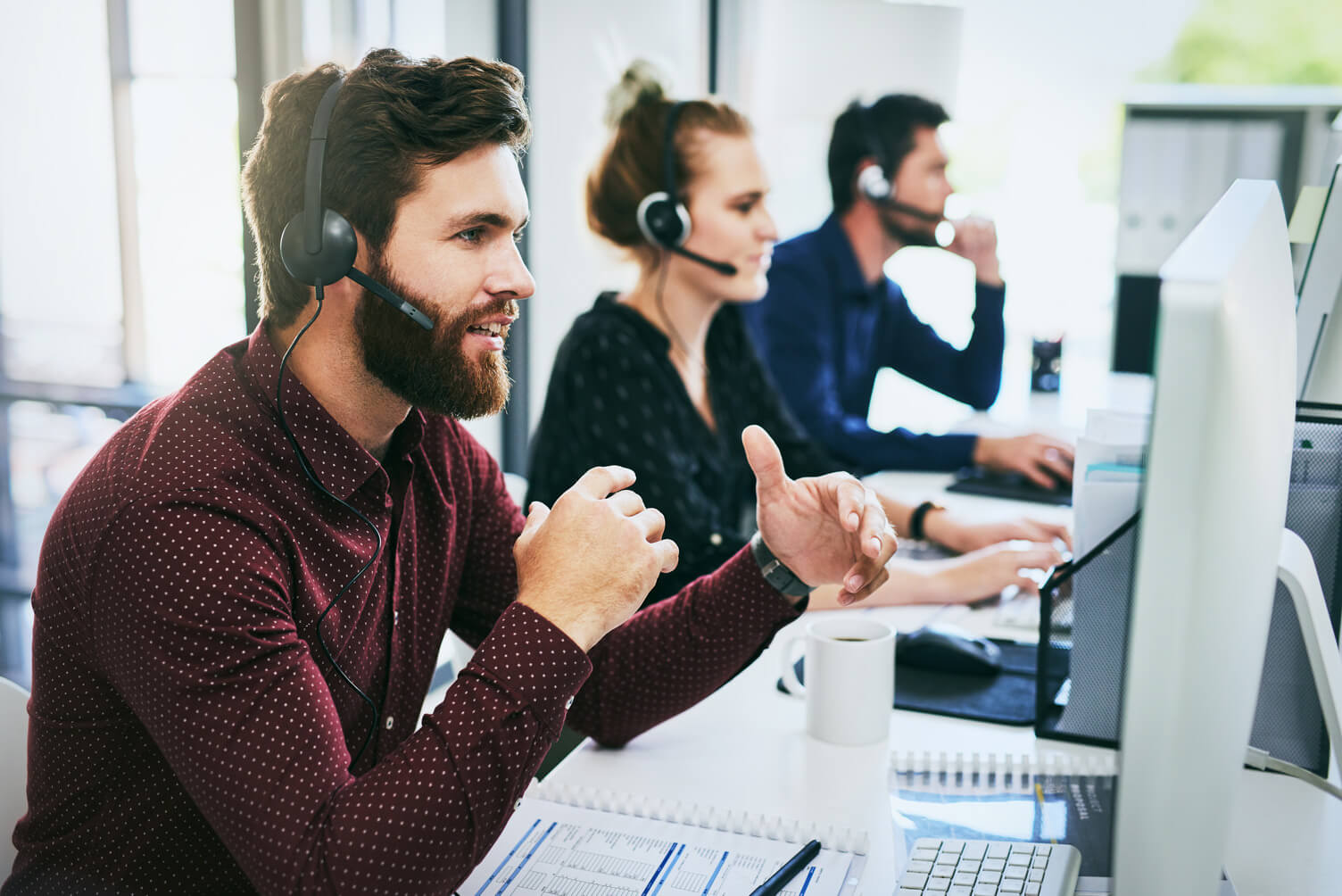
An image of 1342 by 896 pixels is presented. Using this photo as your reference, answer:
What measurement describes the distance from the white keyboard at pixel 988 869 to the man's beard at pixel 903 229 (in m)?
1.99

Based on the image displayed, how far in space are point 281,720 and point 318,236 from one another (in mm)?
381

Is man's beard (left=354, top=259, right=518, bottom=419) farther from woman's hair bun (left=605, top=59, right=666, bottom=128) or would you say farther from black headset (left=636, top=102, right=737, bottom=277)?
woman's hair bun (left=605, top=59, right=666, bottom=128)

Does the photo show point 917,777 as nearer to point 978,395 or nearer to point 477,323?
point 477,323

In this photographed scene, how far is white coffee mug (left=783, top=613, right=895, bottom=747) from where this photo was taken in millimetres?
1017

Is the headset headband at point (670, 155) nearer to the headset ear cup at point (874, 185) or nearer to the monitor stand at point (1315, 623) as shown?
the headset ear cup at point (874, 185)

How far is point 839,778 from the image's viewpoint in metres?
0.97

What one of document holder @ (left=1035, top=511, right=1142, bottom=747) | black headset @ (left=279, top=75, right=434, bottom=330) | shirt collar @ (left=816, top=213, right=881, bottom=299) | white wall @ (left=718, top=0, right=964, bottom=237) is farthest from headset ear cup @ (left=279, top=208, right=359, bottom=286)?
white wall @ (left=718, top=0, right=964, bottom=237)

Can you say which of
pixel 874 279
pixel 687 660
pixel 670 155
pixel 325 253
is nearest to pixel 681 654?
pixel 687 660

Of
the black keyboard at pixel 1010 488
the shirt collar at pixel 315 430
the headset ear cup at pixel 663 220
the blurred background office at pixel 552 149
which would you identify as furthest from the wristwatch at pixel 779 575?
the black keyboard at pixel 1010 488

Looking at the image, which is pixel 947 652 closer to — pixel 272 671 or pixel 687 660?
pixel 687 660

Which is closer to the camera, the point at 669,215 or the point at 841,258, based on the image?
the point at 669,215

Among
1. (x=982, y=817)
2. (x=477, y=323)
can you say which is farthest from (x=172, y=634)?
(x=982, y=817)

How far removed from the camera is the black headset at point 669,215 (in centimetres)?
179

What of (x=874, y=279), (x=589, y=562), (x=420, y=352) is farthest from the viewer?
(x=874, y=279)
